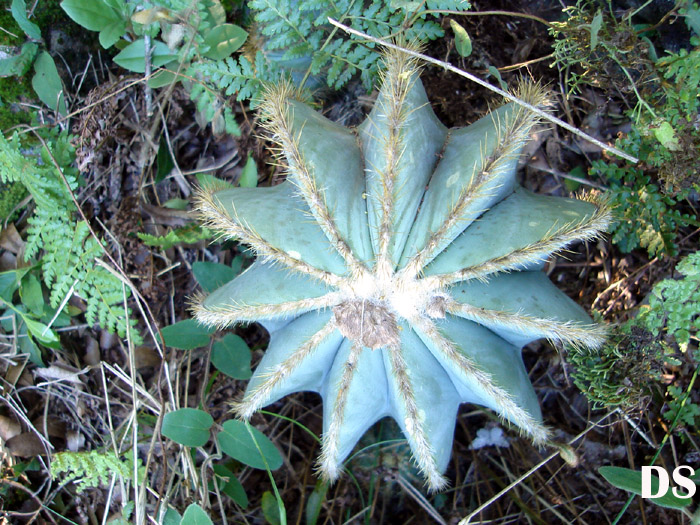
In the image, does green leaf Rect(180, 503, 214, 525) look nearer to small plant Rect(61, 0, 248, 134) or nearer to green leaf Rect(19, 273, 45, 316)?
green leaf Rect(19, 273, 45, 316)

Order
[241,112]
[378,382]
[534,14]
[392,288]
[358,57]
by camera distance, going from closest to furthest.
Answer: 1. [392,288]
2. [378,382]
3. [358,57]
4. [534,14]
5. [241,112]

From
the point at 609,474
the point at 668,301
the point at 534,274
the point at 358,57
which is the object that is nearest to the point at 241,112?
the point at 358,57

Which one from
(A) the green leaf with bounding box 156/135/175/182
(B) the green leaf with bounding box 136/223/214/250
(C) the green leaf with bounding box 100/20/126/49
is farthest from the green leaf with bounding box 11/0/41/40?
(B) the green leaf with bounding box 136/223/214/250

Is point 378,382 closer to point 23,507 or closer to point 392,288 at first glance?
point 392,288

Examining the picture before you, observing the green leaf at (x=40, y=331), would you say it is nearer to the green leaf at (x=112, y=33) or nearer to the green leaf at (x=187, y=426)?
the green leaf at (x=187, y=426)

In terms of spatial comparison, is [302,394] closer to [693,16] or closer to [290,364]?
[290,364]

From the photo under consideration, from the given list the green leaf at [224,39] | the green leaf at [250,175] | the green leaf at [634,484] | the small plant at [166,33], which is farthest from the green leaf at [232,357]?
the green leaf at [634,484]
